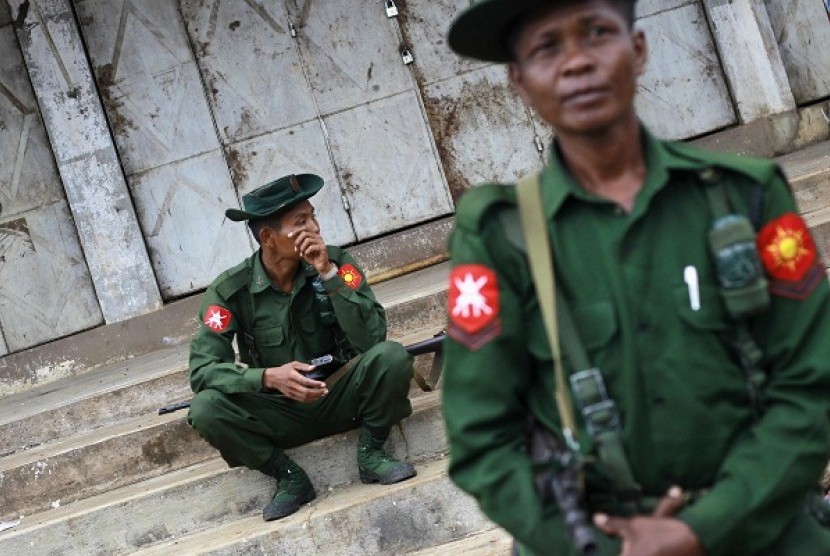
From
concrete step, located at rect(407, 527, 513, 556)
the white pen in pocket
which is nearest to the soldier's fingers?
the white pen in pocket

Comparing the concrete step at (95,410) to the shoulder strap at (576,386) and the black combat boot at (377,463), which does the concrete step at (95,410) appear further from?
the shoulder strap at (576,386)

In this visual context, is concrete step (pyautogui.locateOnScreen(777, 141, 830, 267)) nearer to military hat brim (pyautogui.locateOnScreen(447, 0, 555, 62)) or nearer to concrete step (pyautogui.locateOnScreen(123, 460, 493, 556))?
concrete step (pyautogui.locateOnScreen(123, 460, 493, 556))

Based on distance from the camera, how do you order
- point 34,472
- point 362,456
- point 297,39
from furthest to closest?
point 297,39 → point 34,472 → point 362,456

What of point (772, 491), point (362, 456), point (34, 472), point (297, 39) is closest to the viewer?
point (772, 491)

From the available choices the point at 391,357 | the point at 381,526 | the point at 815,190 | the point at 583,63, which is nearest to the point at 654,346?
the point at 583,63

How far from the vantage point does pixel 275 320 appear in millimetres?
5863

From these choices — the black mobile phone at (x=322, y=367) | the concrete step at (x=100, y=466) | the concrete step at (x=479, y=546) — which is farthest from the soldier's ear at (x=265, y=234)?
the concrete step at (x=479, y=546)

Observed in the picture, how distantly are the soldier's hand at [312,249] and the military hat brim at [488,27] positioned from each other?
3.23m

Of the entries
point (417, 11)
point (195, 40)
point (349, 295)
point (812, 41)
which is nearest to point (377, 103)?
point (417, 11)

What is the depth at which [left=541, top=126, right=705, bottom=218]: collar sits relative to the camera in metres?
2.20

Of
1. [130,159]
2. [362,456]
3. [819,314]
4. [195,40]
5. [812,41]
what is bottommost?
[362,456]

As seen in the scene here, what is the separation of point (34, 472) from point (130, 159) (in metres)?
3.44

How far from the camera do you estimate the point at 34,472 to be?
20.6 ft

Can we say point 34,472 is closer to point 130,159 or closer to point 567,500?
point 130,159
